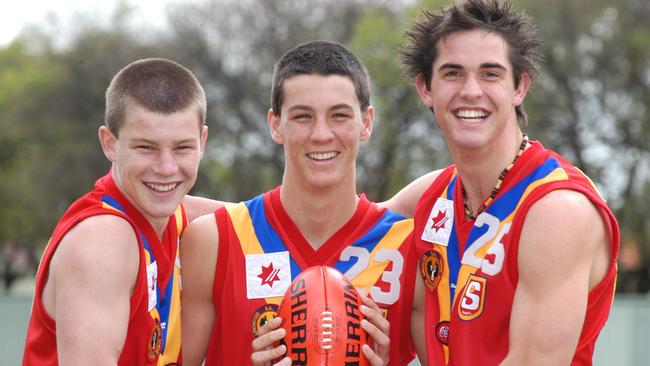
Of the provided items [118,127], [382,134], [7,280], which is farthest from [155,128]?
[7,280]

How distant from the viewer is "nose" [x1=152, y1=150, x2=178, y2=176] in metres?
4.76

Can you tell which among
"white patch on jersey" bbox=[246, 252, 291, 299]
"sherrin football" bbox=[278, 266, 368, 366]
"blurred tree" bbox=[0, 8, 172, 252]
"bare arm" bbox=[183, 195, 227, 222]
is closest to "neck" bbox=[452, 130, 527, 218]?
"sherrin football" bbox=[278, 266, 368, 366]

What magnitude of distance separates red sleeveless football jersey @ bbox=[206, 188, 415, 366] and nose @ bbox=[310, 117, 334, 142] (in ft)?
1.89

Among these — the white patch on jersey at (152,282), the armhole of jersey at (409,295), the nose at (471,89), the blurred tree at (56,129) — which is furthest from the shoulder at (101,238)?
the blurred tree at (56,129)

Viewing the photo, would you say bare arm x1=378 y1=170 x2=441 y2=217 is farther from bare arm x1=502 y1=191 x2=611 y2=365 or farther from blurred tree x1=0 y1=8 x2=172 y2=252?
blurred tree x1=0 y1=8 x2=172 y2=252

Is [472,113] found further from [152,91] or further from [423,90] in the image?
[152,91]

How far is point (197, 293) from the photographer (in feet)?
17.3

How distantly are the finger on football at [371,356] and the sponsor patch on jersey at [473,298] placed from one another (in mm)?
549

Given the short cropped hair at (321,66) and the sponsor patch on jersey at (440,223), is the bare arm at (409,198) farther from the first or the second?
the short cropped hair at (321,66)

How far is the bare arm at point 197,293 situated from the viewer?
5242mm

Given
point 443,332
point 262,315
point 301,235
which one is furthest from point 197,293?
point 443,332

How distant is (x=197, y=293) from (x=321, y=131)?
112 centimetres

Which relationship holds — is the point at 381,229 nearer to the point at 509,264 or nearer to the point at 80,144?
the point at 509,264

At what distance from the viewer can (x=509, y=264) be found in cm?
467
